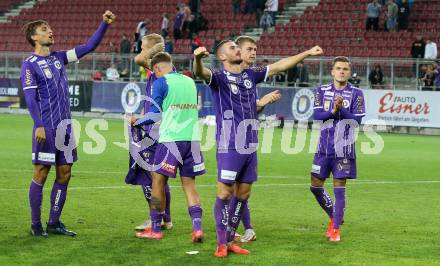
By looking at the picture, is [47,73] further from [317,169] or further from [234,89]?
[317,169]

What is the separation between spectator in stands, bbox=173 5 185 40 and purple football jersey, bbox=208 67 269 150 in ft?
100

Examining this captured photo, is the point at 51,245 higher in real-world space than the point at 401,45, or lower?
lower

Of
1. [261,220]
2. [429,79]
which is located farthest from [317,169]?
[429,79]

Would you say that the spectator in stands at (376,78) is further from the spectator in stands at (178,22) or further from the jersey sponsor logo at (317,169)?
the jersey sponsor logo at (317,169)

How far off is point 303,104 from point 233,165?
72.5 ft

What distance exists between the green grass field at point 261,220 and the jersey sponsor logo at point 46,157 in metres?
0.82

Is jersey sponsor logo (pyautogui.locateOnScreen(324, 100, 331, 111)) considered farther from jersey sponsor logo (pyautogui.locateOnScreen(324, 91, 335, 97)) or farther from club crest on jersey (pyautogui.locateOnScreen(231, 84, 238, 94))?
club crest on jersey (pyautogui.locateOnScreen(231, 84, 238, 94))

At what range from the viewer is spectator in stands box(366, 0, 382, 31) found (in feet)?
115

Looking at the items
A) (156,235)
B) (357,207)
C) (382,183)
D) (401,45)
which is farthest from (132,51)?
(156,235)

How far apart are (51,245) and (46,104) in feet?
5.23

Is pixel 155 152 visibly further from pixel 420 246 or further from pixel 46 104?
pixel 420 246

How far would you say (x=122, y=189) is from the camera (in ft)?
48.3

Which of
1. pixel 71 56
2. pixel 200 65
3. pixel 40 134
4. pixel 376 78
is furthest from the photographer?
pixel 376 78

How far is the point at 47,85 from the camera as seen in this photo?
1038cm
